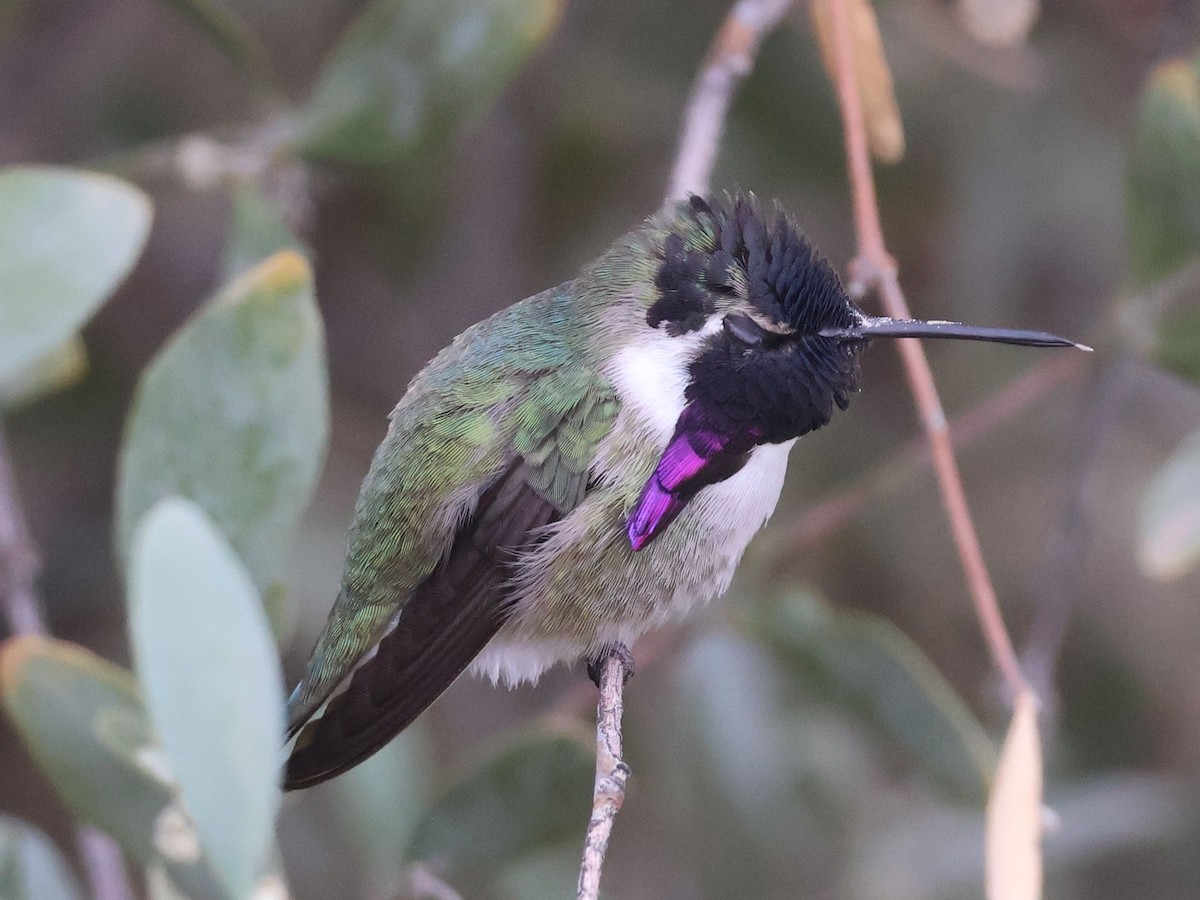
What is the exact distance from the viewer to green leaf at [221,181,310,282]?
204cm

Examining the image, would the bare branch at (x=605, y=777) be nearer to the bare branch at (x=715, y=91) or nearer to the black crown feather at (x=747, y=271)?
the black crown feather at (x=747, y=271)

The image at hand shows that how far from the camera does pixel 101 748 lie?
1.60 metres

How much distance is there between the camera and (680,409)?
5.56 feet

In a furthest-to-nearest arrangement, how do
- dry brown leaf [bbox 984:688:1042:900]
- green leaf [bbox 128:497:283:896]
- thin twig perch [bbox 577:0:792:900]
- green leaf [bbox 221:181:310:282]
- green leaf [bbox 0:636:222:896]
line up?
green leaf [bbox 221:181:310:282] → green leaf [bbox 0:636:222:896] → thin twig perch [bbox 577:0:792:900] → dry brown leaf [bbox 984:688:1042:900] → green leaf [bbox 128:497:283:896]

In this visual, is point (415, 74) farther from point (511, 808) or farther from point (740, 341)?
point (511, 808)

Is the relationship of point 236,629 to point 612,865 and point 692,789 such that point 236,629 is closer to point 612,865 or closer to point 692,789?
point 692,789

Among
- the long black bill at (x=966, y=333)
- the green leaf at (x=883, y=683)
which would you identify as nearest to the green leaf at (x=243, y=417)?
the long black bill at (x=966, y=333)

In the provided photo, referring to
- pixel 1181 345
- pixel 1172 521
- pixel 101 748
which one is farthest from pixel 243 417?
pixel 1181 345

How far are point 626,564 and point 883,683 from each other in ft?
1.41

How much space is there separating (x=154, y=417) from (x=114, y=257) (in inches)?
7.0

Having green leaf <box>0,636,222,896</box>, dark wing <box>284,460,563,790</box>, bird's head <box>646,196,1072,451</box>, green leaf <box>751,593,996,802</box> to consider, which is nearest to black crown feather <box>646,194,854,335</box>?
bird's head <box>646,196,1072,451</box>

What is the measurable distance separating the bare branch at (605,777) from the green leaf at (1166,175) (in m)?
0.91

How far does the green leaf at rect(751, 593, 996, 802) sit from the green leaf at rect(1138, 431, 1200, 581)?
12.1 inches

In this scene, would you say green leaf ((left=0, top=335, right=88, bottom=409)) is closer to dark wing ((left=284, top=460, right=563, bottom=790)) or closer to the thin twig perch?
dark wing ((left=284, top=460, right=563, bottom=790))
